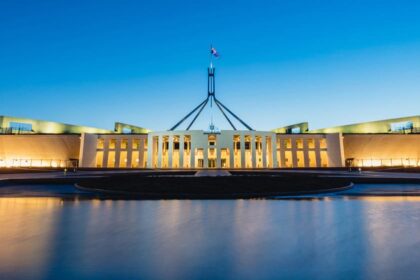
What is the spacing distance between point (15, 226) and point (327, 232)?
7.17m

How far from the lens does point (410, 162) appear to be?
44.1 metres

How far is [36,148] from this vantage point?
44.3 meters

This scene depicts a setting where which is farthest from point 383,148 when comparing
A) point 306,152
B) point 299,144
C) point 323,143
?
point 299,144

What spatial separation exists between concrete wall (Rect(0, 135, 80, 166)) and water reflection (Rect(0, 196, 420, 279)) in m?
42.7

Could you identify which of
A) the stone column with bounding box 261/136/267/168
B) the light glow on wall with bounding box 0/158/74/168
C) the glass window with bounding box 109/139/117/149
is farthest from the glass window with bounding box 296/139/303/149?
the light glow on wall with bounding box 0/158/74/168

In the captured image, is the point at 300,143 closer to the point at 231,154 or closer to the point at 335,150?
the point at 335,150

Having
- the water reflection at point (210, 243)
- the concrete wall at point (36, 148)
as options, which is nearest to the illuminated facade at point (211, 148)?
the concrete wall at point (36, 148)

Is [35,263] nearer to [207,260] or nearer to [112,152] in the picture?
[207,260]

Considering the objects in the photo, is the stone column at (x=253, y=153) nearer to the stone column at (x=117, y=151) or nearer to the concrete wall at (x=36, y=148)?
the stone column at (x=117, y=151)

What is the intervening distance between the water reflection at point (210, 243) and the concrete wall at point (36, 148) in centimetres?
4273

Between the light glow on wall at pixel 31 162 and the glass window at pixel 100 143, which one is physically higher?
the glass window at pixel 100 143

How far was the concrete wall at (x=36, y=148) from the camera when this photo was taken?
143ft

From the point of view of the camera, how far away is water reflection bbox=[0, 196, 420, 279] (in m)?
3.26

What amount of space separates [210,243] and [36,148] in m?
51.1
